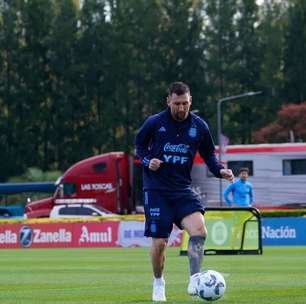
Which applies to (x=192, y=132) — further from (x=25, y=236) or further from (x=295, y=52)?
(x=295, y=52)

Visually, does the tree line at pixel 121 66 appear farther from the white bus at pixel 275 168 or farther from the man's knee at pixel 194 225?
the man's knee at pixel 194 225

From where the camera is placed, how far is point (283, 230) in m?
35.3

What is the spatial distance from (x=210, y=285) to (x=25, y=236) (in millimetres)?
25363

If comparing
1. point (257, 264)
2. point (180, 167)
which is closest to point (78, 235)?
point (257, 264)

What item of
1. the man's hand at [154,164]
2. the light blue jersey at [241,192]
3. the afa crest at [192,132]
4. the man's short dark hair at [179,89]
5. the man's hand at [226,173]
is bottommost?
the light blue jersey at [241,192]

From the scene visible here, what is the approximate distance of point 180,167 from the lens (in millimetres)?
13078

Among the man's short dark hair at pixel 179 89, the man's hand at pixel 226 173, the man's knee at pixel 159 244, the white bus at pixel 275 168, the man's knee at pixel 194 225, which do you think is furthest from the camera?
the white bus at pixel 275 168

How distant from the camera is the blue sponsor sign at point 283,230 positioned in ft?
115

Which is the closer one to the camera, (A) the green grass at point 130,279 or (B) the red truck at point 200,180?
(A) the green grass at point 130,279

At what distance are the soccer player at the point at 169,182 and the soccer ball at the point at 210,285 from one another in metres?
0.52

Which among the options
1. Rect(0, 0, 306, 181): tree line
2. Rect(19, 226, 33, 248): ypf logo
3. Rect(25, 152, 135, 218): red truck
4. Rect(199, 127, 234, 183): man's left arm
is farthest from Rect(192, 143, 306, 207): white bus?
Rect(199, 127, 234, 183): man's left arm

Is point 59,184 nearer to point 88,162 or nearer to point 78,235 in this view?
point 88,162

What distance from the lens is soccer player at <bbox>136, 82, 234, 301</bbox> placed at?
42.7 feet

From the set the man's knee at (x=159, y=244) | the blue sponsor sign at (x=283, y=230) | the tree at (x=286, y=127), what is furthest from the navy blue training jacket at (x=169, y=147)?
the tree at (x=286, y=127)
